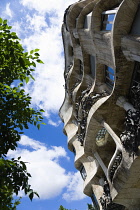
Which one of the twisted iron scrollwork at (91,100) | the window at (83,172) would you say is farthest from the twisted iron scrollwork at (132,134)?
the window at (83,172)

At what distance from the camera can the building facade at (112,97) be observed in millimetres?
12523

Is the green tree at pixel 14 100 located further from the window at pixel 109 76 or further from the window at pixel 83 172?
the window at pixel 83 172

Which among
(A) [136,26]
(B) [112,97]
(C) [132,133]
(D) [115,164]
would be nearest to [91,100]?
(B) [112,97]

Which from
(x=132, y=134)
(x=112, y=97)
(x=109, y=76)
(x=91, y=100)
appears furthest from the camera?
(x=109, y=76)

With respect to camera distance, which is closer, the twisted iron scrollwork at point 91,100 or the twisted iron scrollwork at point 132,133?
the twisted iron scrollwork at point 132,133

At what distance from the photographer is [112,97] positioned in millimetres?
15156

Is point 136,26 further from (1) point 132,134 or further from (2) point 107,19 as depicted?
(1) point 132,134

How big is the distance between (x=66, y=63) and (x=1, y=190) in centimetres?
2780

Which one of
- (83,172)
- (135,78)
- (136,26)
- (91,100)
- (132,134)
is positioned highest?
(91,100)

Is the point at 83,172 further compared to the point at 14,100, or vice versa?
the point at 83,172

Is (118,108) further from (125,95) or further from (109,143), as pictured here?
(109,143)

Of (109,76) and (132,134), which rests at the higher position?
(109,76)

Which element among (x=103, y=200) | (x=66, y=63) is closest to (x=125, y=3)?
(x=103, y=200)

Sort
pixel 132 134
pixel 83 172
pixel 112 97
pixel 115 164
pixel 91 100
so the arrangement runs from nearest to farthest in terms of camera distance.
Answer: pixel 132 134, pixel 115 164, pixel 112 97, pixel 91 100, pixel 83 172
